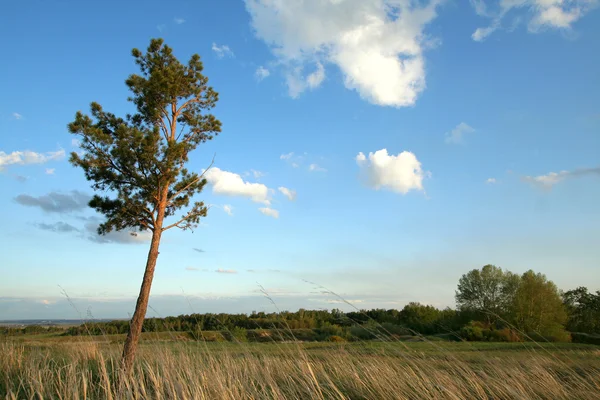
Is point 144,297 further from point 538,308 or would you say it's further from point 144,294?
point 538,308

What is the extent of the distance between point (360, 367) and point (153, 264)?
400 inches

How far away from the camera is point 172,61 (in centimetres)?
1614

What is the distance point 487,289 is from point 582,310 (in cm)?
972

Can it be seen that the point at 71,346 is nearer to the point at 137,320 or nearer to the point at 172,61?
the point at 137,320

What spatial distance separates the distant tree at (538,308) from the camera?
1601 inches

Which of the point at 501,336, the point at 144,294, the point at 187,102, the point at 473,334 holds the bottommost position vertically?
the point at 501,336

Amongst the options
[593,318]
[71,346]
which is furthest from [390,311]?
[71,346]

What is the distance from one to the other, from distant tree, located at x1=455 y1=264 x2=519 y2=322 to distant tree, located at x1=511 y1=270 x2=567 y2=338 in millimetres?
3056

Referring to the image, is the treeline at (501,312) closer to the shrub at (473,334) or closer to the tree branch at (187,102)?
the shrub at (473,334)

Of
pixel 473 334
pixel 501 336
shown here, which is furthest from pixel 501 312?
pixel 473 334

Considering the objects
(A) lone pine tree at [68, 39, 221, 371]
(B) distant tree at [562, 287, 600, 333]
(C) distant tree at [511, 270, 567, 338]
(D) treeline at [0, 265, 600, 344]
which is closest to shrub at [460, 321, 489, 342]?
(D) treeline at [0, 265, 600, 344]

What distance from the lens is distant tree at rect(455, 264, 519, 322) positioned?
4769 cm

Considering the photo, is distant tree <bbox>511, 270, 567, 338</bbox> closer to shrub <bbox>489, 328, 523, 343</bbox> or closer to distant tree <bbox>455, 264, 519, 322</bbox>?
distant tree <bbox>455, 264, 519, 322</bbox>

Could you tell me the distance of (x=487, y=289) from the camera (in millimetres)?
48906
